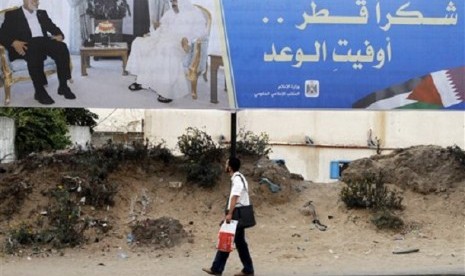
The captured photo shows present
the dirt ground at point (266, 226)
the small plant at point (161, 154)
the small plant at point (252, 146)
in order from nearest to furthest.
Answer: the dirt ground at point (266, 226)
the small plant at point (161, 154)
the small plant at point (252, 146)

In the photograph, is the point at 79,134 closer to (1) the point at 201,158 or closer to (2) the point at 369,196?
(1) the point at 201,158

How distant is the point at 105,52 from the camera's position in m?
11.2

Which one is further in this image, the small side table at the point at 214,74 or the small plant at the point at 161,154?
the small plant at the point at 161,154

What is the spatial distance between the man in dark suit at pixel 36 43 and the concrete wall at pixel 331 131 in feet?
43.1

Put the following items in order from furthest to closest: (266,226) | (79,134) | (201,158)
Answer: (79,134)
(201,158)
(266,226)

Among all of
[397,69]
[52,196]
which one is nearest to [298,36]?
[397,69]

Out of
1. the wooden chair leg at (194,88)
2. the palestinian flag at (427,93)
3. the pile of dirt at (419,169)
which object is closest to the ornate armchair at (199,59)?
the wooden chair leg at (194,88)

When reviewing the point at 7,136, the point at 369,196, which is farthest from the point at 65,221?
the point at 7,136

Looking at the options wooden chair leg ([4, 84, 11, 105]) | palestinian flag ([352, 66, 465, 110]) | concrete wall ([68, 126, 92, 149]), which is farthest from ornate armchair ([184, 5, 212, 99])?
concrete wall ([68, 126, 92, 149])

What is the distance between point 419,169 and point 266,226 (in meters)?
3.25

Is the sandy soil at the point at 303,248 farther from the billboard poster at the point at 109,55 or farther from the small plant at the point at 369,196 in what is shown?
the billboard poster at the point at 109,55

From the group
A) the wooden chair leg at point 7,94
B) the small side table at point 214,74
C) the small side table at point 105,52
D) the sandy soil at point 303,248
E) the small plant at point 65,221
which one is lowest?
the sandy soil at point 303,248

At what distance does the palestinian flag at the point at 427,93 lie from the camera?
11.5m

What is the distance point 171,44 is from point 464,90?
192 inches
